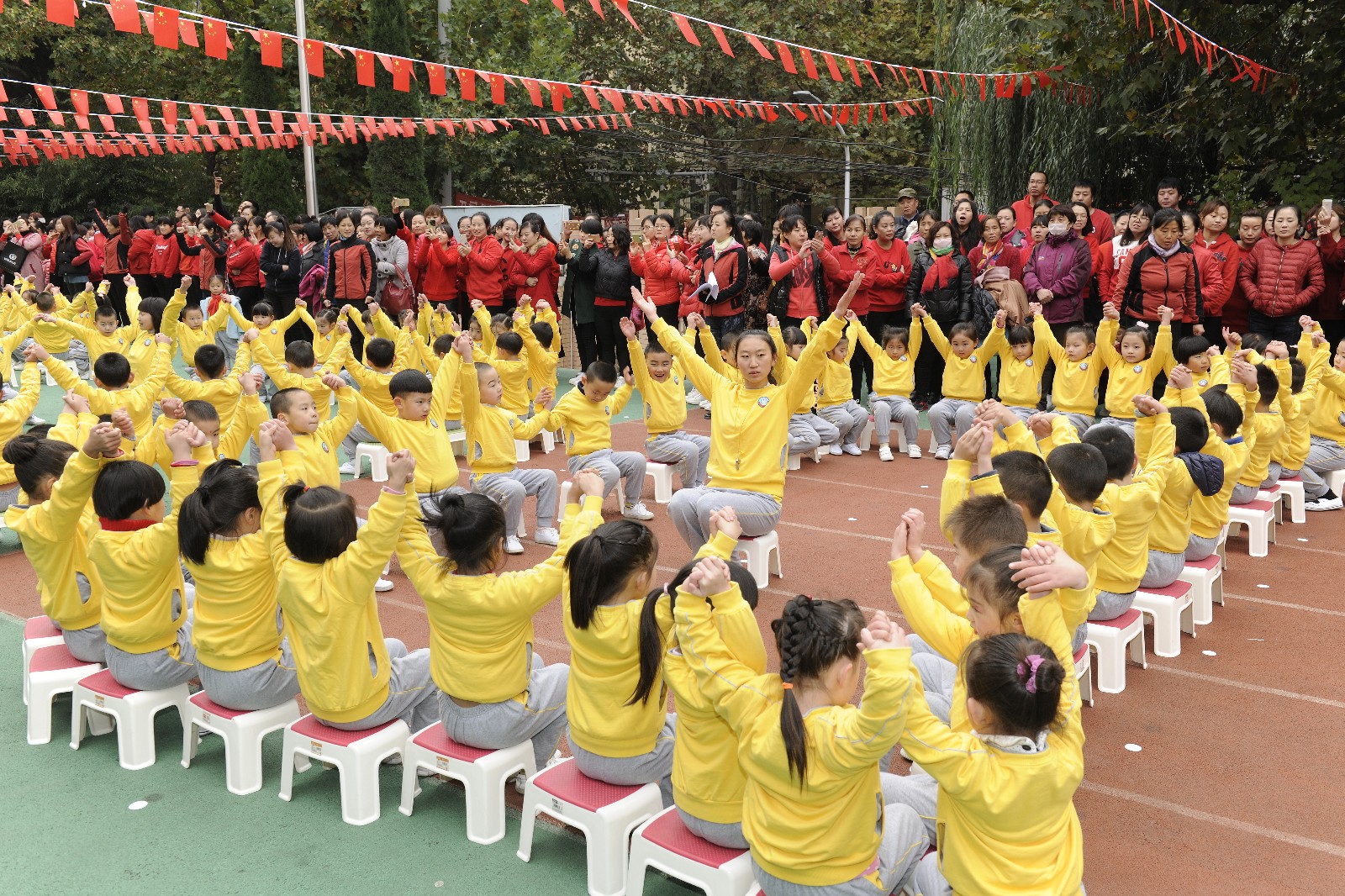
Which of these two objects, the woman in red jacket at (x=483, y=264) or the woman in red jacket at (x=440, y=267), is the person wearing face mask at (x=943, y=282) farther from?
the woman in red jacket at (x=440, y=267)

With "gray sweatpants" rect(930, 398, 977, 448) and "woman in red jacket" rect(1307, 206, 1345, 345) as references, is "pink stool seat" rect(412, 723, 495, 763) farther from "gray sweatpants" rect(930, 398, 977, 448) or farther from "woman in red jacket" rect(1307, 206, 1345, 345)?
"woman in red jacket" rect(1307, 206, 1345, 345)

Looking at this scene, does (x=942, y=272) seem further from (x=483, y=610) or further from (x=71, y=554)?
(x=71, y=554)

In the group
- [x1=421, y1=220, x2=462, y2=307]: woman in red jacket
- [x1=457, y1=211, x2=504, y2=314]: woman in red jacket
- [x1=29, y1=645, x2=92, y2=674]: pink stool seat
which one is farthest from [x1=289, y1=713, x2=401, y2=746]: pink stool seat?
[x1=421, y1=220, x2=462, y2=307]: woman in red jacket

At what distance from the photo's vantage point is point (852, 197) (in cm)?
2336

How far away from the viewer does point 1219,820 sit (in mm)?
3566

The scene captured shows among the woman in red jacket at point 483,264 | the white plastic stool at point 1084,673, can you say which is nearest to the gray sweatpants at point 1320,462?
the white plastic stool at point 1084,673

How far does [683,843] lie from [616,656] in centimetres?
55

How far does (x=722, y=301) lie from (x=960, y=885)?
740 centimetres

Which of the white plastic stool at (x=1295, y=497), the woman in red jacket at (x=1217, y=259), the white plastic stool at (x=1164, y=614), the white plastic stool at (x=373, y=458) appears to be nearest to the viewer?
the white plastic stool at (x=1164, y=614)

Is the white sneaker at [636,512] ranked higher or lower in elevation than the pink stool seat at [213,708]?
higher

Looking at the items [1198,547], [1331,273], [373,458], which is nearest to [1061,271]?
[1331,273]

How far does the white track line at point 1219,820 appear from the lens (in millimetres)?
3404

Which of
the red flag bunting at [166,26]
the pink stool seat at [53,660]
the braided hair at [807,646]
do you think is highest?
the red flag bunting at [166,26]

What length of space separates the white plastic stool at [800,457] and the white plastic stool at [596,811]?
17.1 feet
